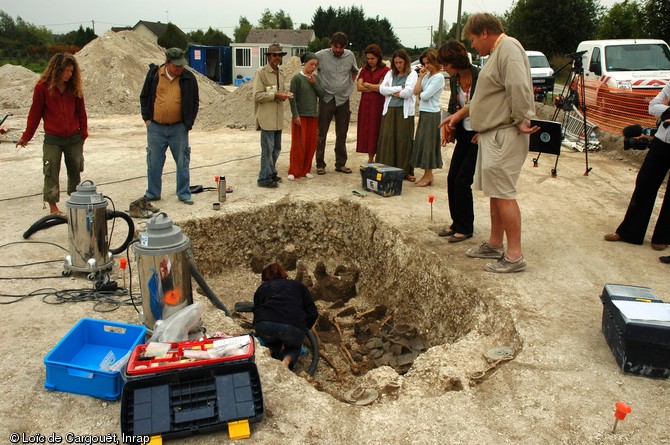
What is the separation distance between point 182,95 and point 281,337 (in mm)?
3499

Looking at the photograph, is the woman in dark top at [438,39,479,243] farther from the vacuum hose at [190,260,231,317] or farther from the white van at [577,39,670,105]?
the white van at [577,39,670,105]

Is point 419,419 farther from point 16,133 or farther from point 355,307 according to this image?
point 16,133

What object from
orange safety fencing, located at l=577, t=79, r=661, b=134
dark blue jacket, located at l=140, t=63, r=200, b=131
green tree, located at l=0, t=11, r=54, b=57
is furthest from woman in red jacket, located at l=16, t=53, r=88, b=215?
green tree, located at l=0, t=11, r=54, b=57

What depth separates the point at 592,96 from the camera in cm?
1305

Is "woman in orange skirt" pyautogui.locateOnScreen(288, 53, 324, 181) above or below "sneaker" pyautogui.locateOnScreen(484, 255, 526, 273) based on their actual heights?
above

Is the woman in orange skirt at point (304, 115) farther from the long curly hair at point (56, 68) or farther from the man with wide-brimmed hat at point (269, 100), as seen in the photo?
the long curly hair at point (56, 68)

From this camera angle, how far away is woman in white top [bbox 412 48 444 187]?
24.5 ft

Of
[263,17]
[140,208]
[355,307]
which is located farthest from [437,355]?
[263,17]

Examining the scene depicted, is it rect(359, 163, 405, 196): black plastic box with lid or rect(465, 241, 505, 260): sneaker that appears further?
rect(359, 163, 405, 196): black plastic box with lid

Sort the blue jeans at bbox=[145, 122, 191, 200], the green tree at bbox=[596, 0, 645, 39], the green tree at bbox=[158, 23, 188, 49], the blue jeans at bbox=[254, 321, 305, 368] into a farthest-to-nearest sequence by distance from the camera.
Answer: the green tree at bbox=[158, 23, 188, 49] → the green tree at bbox=[596, 0, 645, 39] → the blue jeans at bbox=[145, 122, 191, 200] → the blue jeans at bbox=[254, 321, 305, 368]

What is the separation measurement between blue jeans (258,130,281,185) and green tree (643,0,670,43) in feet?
69.0

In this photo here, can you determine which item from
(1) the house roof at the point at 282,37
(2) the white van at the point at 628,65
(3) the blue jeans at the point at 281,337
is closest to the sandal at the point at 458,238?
(3) the blue jeans at the point at 281,337

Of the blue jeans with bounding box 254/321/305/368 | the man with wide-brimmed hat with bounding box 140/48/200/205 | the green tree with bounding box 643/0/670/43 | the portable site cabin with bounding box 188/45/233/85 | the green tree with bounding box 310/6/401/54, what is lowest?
the blue jeans with bounding box 254/321/305/368

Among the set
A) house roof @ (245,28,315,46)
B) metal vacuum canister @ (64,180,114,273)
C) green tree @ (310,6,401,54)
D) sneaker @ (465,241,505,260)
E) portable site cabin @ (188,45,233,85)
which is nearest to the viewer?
metal vacuum canister @ (64,180,114,273)
